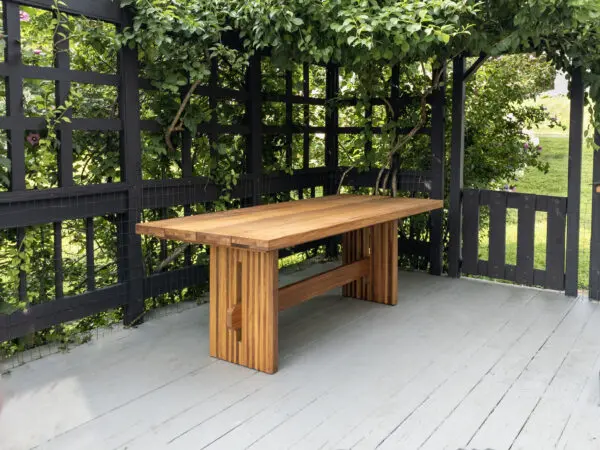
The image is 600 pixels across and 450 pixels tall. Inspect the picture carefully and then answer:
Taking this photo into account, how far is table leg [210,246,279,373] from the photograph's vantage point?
3.08 meters

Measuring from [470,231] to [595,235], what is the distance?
0.96 metres

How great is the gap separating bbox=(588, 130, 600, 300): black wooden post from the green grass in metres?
0.23

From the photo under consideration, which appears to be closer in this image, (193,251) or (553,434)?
(553,434)

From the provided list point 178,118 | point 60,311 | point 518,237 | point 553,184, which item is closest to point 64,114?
point 178,118

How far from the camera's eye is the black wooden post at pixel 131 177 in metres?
3.59

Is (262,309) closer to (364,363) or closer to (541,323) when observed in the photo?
(364,363)

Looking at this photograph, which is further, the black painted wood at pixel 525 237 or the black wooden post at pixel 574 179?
the black painted wood at pixel 525 237

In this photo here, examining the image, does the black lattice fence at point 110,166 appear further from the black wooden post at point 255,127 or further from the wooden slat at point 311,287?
the wooden slat at point 311,287

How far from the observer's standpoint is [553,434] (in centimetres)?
247

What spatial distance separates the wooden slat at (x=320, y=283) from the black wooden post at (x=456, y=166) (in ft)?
3.56

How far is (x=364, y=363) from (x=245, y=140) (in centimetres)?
206

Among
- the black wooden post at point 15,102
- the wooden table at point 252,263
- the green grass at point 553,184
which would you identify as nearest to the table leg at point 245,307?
the wooden table at point 252,263

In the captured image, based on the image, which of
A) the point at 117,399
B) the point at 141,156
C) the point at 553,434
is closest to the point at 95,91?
the point at 141,156

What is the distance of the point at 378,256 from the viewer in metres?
4.31
